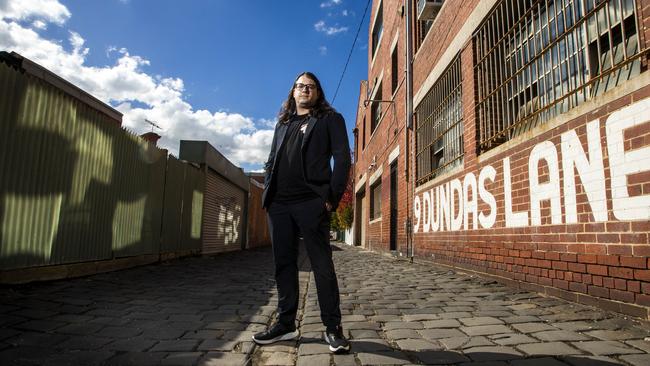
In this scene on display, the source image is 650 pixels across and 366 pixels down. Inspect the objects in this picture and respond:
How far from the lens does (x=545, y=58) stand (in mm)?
4609

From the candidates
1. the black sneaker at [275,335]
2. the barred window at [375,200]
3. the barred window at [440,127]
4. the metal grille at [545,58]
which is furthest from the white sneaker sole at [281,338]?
the barred window at [375,200]

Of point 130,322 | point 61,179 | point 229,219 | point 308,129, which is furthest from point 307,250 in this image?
point 229,219

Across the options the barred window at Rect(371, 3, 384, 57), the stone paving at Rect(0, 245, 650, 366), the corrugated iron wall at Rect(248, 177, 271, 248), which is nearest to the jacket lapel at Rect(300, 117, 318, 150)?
the stone paving at Rect(0, 245, 650, 366)

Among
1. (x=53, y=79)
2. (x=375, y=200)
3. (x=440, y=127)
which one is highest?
(x=53, y=79)

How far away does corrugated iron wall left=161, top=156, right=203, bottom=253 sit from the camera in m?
8.43

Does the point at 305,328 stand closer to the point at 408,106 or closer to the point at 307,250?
the point at 307,250

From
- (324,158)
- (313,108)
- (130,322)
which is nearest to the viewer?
(324,158)

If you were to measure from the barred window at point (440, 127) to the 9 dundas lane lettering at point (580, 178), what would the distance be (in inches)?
52.3

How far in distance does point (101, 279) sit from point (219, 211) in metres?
7.06

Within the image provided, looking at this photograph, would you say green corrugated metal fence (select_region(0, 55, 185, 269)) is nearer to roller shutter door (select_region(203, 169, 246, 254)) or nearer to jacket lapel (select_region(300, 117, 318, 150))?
jacket lapel (select_region(300, 117, 318, 150))

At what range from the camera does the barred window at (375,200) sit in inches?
615

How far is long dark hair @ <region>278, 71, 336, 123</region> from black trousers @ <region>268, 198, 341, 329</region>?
0.62 metres

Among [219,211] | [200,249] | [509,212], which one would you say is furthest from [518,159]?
[219,211]

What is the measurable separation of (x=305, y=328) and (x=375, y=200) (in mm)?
13594
